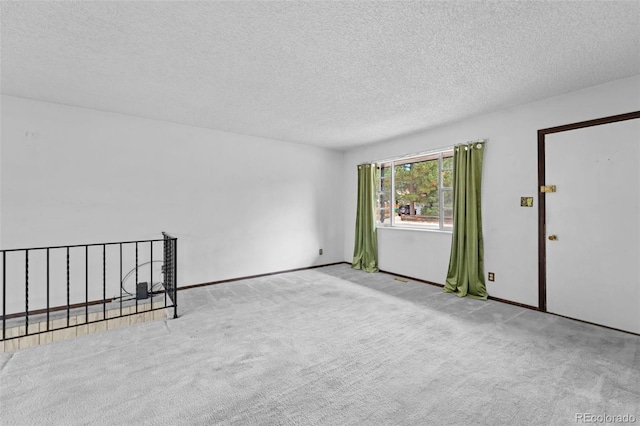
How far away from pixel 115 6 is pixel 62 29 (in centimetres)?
61

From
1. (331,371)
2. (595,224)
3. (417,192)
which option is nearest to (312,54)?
(331,371)

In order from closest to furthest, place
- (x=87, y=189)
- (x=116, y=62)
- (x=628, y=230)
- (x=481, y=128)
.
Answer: (x=116, y=62) → (x=628, y=230) → (x=87, y=189) → (x=481, y=128)

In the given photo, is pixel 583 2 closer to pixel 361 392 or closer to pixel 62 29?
pixel 361 392

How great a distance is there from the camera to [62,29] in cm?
206

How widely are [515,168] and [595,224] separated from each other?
103 cm

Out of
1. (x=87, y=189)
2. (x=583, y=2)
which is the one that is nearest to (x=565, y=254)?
(x=583, y=2)

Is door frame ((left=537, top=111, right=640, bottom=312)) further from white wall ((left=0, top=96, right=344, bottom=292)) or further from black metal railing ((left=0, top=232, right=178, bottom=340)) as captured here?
black metal railing ((left=0, top=232, right=178, bottom=340))

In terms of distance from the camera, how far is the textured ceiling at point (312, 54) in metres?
1.89

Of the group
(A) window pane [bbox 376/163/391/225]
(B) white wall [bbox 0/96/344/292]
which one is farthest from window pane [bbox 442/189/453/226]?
(B) white wall [bbox 0/96/344/292]

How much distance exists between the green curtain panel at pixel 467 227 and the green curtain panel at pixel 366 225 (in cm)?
164

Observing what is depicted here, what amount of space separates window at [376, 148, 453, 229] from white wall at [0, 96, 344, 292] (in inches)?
45.2

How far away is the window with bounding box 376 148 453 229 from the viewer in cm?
465

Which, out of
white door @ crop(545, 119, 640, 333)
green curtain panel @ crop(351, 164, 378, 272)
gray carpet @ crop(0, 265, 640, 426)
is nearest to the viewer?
gray carpet @ crop(0, 265, 640, 426)

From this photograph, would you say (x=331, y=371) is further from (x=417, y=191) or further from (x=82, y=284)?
(x=417, y=191)
